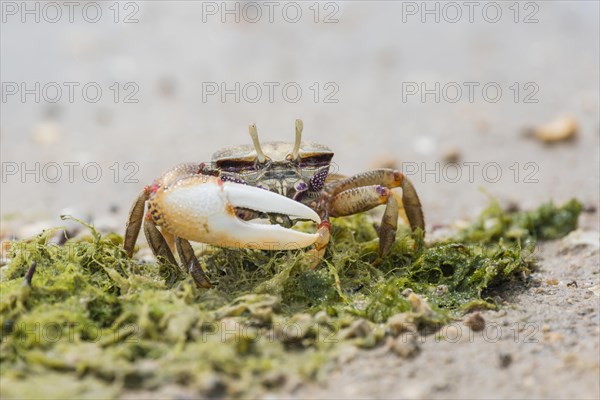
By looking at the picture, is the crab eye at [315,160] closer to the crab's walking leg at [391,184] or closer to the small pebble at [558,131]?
the crab's walking leg at [391,184]

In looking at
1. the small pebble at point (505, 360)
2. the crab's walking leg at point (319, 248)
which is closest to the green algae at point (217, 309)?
the crab's walking leg at point (319, 248)

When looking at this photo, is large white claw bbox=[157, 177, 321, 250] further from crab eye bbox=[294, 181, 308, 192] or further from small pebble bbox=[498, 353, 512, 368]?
small pebble bbox=[498, 353, 512, 368]

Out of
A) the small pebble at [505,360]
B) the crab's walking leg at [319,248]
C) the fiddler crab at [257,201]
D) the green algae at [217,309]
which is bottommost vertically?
the small pebble at [505,360]

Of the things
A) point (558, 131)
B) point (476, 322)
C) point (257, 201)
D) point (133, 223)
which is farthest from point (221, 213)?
point (558, 131)

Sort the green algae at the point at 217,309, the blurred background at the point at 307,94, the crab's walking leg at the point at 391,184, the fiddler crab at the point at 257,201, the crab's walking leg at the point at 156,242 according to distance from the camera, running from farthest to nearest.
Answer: the blurred background at the point at 307,94
the crab's walking leg at the point at 391,184
the crab's walking leg at the point at 156,242
the fiddler crab at the point at 257,201
the green algae at the point at 217,309

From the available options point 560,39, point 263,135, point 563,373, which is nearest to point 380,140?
point 263,135

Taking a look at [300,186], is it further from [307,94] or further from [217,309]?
[307,94]
